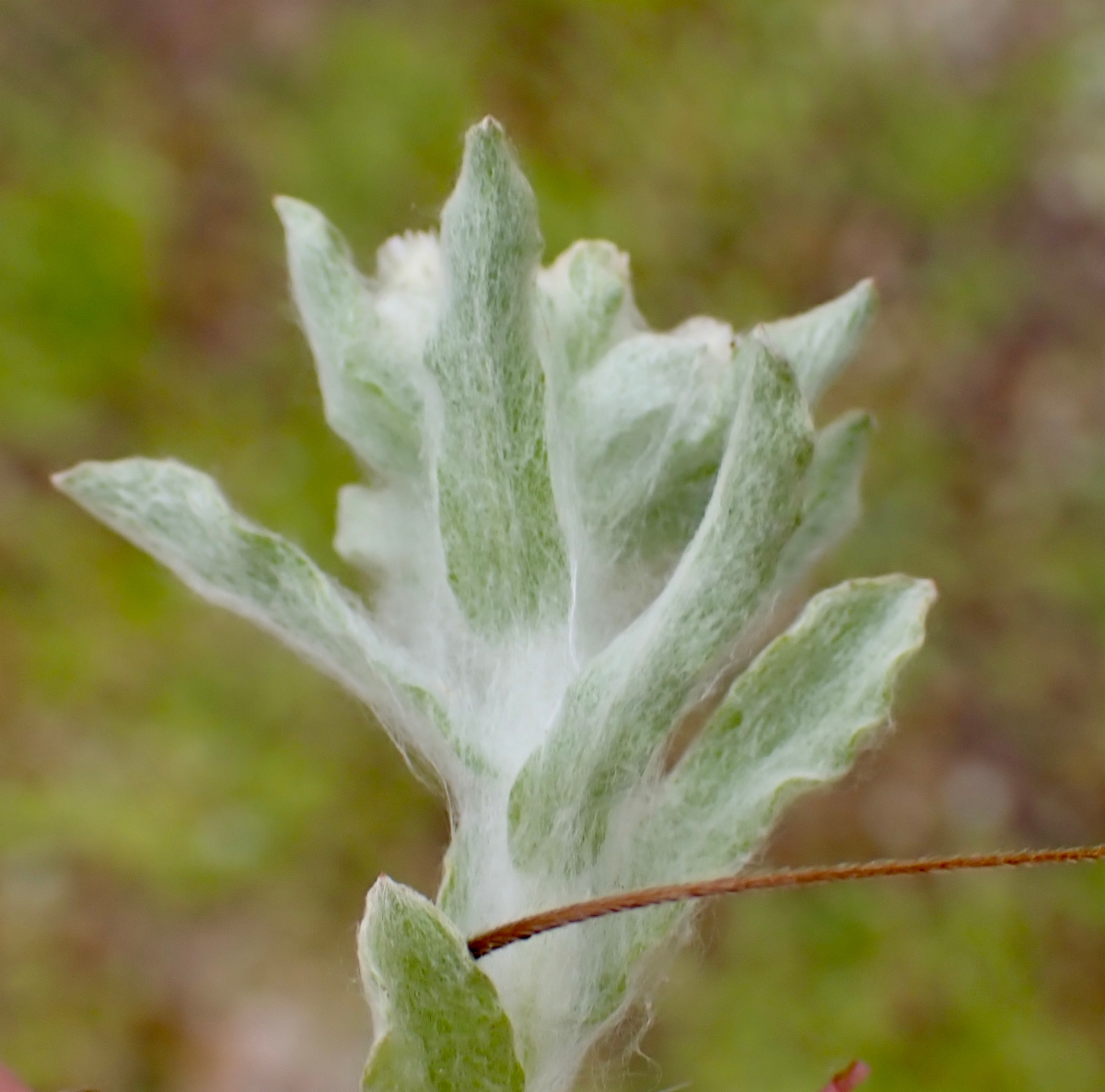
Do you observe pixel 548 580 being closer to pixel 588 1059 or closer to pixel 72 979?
pixel 588 1059

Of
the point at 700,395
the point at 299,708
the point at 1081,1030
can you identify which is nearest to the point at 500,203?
the point at 700,395

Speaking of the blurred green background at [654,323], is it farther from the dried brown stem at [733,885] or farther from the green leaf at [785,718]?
the dried brown stem at [733,885]

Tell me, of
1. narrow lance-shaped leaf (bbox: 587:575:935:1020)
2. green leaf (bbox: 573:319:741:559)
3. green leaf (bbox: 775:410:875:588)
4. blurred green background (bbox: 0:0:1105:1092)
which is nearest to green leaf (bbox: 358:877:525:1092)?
narrow lance-shaped leaf (bbox: 587:575:935:1020)

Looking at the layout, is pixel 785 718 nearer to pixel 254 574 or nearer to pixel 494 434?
pixel 494 434

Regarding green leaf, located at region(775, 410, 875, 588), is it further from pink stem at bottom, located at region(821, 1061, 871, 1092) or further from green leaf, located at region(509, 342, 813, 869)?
pink stem at bottom, located at region(821, 1061, 871, 1092)

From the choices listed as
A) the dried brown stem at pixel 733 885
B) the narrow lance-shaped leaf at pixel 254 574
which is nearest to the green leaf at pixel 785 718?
the dried brown stem at pixel 733 885

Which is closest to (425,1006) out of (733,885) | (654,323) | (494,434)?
(733,885)
